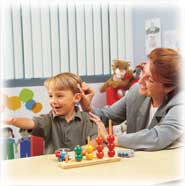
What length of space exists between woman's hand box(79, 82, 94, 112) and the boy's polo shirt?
0.12 ft

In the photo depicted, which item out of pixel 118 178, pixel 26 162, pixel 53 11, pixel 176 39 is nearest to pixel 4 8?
pixel 53 11

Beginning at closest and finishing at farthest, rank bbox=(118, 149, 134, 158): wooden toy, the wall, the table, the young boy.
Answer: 1. the table
2. bbox=(118, 149, 134, 158): wooden toy
3. the young boy
4. the wall

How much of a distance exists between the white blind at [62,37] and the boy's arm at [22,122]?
114mm

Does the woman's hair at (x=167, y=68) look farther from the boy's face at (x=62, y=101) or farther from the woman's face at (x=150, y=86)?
the boy's face at (x=62, y=101)

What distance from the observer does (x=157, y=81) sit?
95 centimetres

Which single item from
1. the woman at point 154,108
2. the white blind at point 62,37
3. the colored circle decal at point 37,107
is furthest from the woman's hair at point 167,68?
the colored circle decal at point 37,107

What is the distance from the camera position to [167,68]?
939 mm

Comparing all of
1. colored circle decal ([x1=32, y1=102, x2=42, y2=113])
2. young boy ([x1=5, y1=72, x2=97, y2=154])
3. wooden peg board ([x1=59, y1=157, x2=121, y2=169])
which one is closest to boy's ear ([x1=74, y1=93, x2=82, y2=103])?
young boy ([x1=5, y1=72, x2=97, y2=154])

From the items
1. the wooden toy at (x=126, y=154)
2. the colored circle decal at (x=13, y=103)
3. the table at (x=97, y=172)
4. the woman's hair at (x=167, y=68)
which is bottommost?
the table at (x=97, y=172)

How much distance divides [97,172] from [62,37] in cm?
44

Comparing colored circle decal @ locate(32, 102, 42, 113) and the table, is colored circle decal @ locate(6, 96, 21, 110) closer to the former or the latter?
colored circle decal @ locate(32, 102, 42, 113)

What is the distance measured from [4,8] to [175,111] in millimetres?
459

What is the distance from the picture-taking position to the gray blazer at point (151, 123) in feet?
2.93

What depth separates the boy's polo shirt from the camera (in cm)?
93
